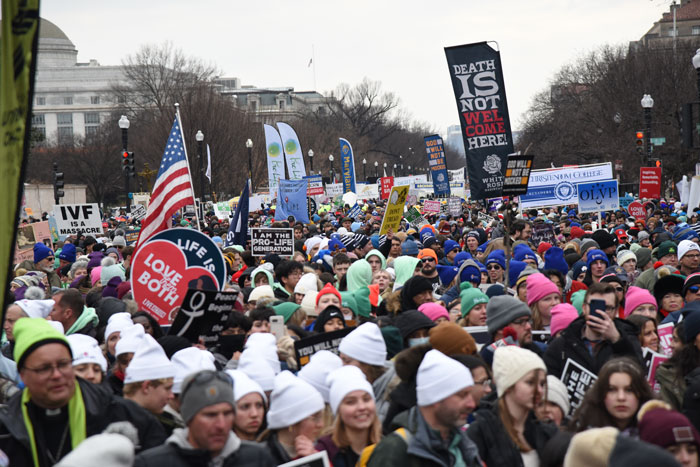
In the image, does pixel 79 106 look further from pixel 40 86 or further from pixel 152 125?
pixel 152 125

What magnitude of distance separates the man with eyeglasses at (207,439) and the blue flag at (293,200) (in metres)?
18.9

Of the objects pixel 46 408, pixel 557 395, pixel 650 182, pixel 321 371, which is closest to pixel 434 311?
pixel 321 371

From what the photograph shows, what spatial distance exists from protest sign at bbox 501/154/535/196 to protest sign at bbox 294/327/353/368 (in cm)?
546

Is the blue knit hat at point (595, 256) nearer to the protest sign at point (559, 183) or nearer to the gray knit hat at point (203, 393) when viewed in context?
the gray knit hat at point (203, 393)

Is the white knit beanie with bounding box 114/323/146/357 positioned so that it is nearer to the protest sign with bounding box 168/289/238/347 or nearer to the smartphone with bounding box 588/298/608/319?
the protest sign with bounding box 168/289/238/347

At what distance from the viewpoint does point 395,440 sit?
14.1 ft

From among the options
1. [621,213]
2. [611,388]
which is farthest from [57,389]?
[621,213]

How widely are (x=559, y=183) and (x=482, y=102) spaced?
8.00 meters

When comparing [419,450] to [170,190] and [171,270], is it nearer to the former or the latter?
[171,270]

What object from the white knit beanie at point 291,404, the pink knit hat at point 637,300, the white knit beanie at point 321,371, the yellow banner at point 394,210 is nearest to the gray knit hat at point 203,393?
the white knit beanie at point 291,404

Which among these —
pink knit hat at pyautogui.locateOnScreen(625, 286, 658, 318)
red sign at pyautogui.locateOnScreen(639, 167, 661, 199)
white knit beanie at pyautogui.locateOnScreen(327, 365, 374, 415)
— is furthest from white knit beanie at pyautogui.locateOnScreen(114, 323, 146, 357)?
red sign at pyautogui.locateOnScreen(639, 167, 661, 199)

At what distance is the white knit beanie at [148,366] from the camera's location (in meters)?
5.38

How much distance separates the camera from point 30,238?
747 inches

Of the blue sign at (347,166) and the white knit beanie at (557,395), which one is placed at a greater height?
the blue sign at (347,166)
